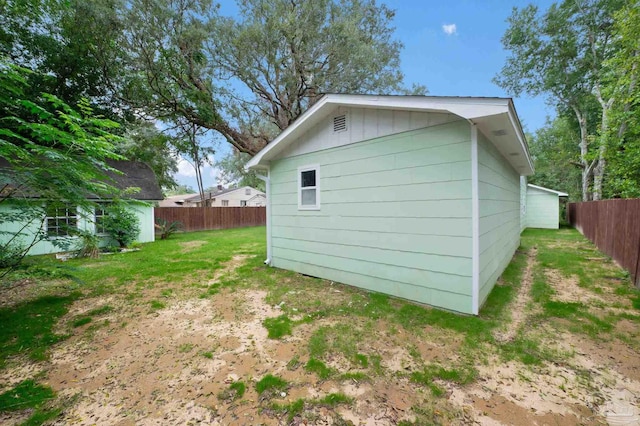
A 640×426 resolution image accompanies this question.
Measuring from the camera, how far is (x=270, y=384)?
2303mm

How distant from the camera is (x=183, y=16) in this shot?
936cm

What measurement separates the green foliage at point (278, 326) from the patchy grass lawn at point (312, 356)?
3 cm

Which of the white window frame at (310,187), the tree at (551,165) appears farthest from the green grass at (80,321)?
the tree at (551,165)

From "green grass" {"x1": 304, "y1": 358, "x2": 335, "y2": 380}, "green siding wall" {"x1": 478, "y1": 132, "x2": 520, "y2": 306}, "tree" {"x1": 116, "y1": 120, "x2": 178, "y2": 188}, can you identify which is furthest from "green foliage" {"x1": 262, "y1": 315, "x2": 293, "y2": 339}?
"tree" {"x1": 116, "y1": 120, "x2": 178, "y2": 188}

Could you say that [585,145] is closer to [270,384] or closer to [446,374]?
[446,374]

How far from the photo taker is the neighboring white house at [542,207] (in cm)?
1510

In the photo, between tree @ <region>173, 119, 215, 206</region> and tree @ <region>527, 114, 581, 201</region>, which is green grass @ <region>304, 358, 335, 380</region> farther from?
tree @ <region>527, 114, 581, 201</region>

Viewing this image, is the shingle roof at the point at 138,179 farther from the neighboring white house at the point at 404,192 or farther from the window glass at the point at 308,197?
the window glass at the point at 308,197

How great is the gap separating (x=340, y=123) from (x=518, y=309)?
4292mm

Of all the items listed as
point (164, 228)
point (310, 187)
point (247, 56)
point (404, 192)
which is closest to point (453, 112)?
point (404, 192)

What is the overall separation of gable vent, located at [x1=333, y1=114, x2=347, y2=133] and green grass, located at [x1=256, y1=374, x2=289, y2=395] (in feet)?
13.5

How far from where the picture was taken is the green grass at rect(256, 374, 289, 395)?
7.37 feet

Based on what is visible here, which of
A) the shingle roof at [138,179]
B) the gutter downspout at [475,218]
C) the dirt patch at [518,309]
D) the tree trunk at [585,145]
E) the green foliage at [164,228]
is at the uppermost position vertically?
the tree trunk at [585,145]

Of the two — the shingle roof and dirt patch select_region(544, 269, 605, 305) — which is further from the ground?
the shingle roof
